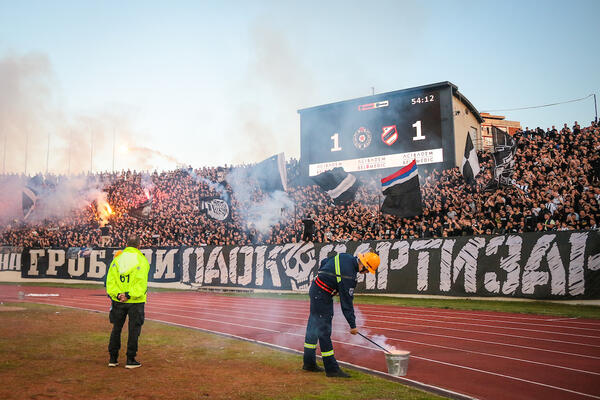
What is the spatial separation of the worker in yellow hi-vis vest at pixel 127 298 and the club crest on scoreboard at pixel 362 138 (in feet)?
78.2

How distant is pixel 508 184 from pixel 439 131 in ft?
26.4

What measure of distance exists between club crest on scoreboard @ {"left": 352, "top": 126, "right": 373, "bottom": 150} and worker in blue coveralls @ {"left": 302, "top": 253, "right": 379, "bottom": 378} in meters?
23.1

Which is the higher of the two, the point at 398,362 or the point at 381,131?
the point at 381,131

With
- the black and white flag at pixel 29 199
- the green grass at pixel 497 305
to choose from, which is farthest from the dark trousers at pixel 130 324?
the black and white flag at pixel 29 199

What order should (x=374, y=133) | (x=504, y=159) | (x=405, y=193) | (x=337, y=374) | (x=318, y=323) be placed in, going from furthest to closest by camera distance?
(x=374, y=133) → (x=504, y=159) → (x=405, y=193) → (x=318, y=323) → (x=337, y=374)

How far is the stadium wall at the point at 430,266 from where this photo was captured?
16.6 metres

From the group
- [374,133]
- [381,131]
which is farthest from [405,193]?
[374,133]

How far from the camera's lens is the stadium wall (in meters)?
16.6

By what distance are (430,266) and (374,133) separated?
41.1 feet

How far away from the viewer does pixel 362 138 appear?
1230 inches

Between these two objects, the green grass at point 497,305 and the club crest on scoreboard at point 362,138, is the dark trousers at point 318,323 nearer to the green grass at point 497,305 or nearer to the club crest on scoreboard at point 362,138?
the green grass at point 497,305

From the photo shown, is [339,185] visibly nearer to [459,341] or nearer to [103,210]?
[459,341]

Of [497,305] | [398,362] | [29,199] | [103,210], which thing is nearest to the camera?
[398,362]

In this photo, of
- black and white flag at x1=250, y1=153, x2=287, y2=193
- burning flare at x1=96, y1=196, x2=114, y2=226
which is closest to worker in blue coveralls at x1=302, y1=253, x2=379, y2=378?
black and white flag at x1=250, y1=153, x2=287, y2=193
